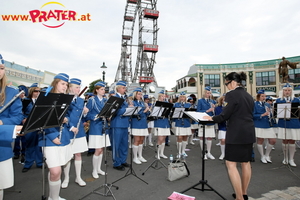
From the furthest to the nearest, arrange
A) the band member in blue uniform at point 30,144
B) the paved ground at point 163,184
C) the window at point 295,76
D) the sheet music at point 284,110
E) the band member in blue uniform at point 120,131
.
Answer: the window at point 295,76, the band member in blue uniform at point 30,144, the sheet music at point 284,110, the band member in blue uniform at point 120,131, the paved ground at point 163,184

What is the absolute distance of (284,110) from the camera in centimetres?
519

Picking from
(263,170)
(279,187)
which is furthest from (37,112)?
(263,170)

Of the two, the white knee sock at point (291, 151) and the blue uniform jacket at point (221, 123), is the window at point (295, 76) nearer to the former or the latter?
the white knee sock at point (291, 151)

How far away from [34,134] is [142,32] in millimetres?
35020

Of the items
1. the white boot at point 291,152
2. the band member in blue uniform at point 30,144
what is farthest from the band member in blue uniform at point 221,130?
the band member in blue uniform at point 30,144

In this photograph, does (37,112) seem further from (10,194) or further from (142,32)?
(142,32)

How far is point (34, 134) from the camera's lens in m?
5.31

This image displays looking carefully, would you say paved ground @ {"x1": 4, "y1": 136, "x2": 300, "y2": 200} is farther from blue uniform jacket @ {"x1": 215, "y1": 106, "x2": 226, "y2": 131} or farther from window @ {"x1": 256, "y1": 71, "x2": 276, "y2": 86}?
window @ {"x1": 256, "y1": 71, "x2": 276, "y2": 86}

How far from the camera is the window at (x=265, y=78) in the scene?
41909 millimetres

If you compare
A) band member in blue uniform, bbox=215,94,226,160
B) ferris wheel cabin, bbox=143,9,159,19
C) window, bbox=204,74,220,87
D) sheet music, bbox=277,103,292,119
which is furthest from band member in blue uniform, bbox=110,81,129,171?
window, bbox=204,74,220,87

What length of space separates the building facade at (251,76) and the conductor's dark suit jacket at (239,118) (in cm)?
3684

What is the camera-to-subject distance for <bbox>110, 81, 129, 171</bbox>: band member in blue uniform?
16.3 ft

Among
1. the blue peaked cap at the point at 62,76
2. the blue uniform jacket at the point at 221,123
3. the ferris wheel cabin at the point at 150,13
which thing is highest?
the ferris wheel cabin at the point at 150,13

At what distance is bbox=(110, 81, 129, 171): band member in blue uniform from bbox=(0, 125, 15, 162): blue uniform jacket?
2813 millimetres
